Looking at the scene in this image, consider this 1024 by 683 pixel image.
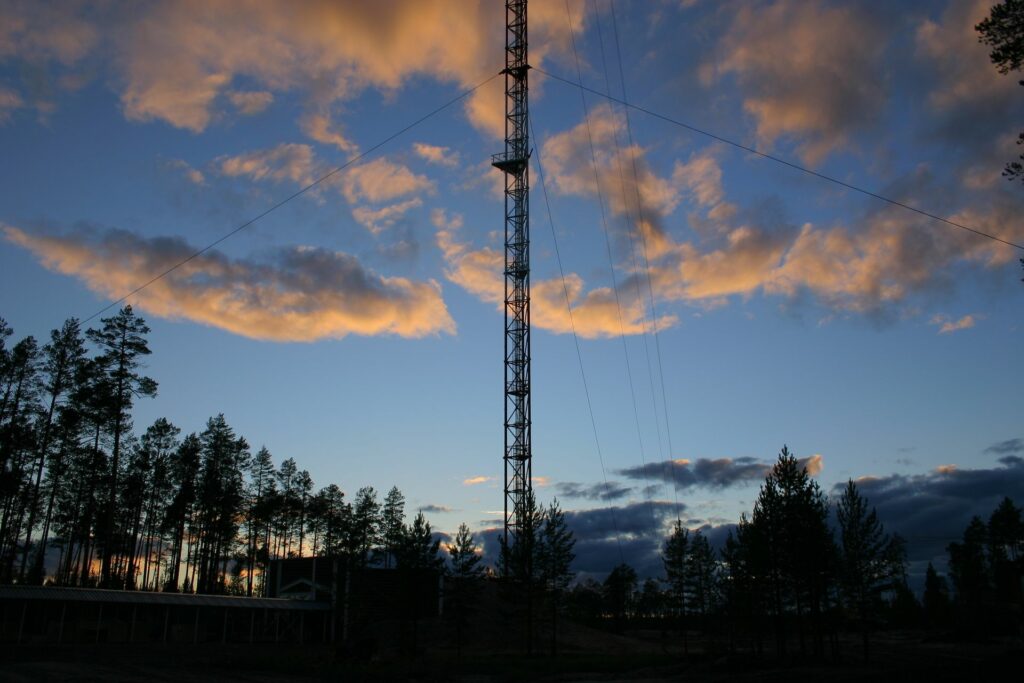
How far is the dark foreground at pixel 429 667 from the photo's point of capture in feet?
88.0

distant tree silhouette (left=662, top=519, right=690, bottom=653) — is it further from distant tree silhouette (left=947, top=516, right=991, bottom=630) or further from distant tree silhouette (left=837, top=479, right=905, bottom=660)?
distant tree silhouette (left=947, top=516, right=991, bottom=630)

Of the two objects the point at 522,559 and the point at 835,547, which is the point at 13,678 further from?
the point at 835,547

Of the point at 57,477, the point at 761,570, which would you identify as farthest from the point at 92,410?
the point at 761,570

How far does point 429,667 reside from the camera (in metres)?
38.5

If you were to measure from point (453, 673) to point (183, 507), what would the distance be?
157 feet

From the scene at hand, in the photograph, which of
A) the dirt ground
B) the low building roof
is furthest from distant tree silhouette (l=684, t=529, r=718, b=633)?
the low building roof

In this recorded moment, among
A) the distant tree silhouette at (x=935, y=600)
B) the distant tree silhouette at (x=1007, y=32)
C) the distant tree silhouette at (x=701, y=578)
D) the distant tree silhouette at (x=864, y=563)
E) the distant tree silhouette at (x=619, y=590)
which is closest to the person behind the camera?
the distant tree silhouette at (x=1007, y=32)

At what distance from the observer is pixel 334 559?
62.8 metres

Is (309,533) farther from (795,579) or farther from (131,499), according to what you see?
(795,579)

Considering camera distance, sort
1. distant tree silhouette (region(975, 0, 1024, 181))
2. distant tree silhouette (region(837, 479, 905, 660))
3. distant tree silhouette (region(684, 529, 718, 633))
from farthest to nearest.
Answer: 1. distant tree silhouette (region(684, 529, 718, 633))
2. distant tree silhouette (region(837, 479, 905, 660))
3. distant tree silhouette (region(975, 0, 1024, 181))

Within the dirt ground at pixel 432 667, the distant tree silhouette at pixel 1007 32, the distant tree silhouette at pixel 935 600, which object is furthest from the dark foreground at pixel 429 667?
the distant tree silhouette at pixel 935 600

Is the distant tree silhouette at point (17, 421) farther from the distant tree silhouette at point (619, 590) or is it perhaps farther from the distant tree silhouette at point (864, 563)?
the distant tree silhouette at point (619, 590)

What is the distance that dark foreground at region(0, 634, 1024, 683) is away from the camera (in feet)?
88.0

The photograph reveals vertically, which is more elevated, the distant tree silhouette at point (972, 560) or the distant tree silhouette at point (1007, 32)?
the distant tree silhouette at point (1007, 32)
